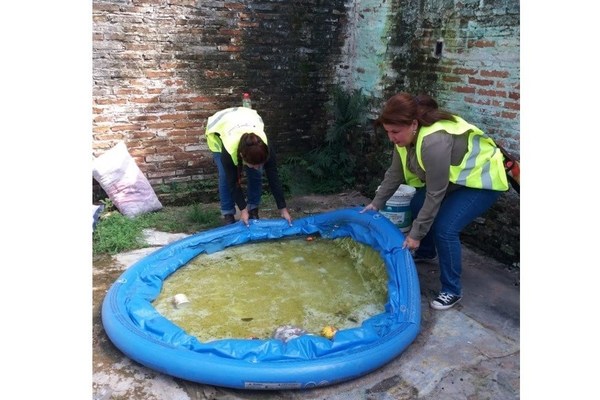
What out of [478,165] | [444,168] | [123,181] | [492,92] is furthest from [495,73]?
[123,181]

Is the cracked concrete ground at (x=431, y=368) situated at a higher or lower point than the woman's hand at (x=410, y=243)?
lower

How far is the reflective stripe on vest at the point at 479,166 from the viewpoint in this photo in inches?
134

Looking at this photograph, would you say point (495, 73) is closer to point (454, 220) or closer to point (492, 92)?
point (492, 92)

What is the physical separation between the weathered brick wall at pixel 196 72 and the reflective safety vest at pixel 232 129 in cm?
115

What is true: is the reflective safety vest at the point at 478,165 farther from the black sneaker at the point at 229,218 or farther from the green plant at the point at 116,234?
the green plant at the point at 116,234

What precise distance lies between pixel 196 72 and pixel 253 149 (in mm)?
1985

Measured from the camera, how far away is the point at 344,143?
624 centimetres

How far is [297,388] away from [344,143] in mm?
3914

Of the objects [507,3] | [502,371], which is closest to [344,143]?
[507,3]

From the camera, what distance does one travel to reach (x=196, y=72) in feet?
17.8

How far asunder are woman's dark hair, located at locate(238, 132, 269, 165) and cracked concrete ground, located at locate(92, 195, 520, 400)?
4.59ft

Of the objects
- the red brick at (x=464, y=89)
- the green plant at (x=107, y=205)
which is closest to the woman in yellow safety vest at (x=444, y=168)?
the red brick at (x=464, y=89)

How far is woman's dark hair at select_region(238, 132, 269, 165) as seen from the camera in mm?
3859

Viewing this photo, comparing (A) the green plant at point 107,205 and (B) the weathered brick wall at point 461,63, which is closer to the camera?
(B) the weathered brick wall at point 461,63
